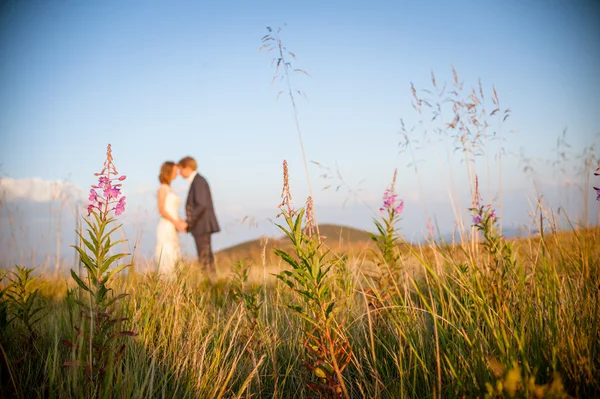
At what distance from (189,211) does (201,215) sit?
346 millimetres

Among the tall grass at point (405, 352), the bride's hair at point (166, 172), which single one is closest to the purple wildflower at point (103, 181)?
the tall grass at point (405, 352)

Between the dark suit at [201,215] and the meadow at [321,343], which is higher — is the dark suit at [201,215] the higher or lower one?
the higher one

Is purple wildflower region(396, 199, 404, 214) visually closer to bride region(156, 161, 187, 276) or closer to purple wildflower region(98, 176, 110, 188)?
purple wildflower region(98, 176, 110, 188)

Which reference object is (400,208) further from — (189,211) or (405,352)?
(189,211)

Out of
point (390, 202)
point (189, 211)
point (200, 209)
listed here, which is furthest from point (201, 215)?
point (390, 202)

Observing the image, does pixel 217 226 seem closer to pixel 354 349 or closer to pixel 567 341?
pixel 354 349

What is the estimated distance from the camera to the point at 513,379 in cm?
120

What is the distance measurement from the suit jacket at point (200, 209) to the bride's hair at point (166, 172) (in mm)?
642

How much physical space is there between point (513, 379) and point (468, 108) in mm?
3514

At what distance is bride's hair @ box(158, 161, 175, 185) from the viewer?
10.5 metres

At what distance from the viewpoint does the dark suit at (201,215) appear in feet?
34.8

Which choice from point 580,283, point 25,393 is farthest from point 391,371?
point 25,393

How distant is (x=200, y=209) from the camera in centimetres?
1058

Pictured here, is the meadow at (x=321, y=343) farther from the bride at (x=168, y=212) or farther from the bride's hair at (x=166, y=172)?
the bride's hair at (x=166, y=172)
